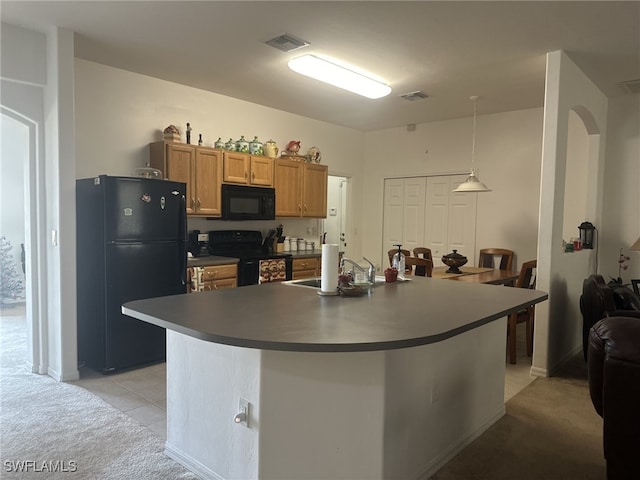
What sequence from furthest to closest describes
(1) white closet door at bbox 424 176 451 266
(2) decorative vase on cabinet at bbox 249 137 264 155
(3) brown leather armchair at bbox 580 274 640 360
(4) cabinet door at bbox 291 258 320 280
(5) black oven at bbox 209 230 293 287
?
1. (1) white closet door at bbox 424 176 451 266
2. (4) cabinet door at bbox 291 258 320 280
3. (2) decorative vase on cabinet at bbox 249 137 264 155
4. (5) black oven at bbox 209 230 293 287
5. (3) brown leather armchair at bbox 580 274 640 360

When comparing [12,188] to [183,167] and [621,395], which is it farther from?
[621,395]

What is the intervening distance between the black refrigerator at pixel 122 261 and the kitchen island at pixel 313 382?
1552 mm

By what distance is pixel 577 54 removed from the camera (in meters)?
3.75

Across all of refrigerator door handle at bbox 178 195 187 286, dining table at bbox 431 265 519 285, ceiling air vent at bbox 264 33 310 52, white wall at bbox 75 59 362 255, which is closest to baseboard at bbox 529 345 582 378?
dining table at bbox 431 265 519 285

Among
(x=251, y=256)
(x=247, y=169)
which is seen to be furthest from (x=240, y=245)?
(x=247, y=169)

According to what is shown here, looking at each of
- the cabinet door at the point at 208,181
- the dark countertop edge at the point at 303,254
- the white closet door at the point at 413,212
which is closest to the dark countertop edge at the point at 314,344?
the cabinet door at the point at 208,181

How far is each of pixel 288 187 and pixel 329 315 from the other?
382 cm

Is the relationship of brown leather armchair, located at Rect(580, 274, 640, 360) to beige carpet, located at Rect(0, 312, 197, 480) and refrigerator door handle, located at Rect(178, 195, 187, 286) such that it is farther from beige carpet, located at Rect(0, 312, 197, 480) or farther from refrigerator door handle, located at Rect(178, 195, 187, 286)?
refrigerator door handle, located at Rect(178, 195, 187, 286)

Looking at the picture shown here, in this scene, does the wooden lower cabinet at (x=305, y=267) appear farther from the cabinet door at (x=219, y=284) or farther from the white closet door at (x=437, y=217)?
the white closet door at (x=437, y=217)

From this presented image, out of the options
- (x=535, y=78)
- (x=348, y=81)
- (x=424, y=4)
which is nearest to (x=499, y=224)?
(x=535, y=78)

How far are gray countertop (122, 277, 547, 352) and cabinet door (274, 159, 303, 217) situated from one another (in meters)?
2.84

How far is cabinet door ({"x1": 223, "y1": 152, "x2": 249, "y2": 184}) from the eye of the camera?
16.1ft

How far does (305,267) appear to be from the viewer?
5594mm

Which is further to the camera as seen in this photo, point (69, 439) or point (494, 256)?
point (494, 256)
